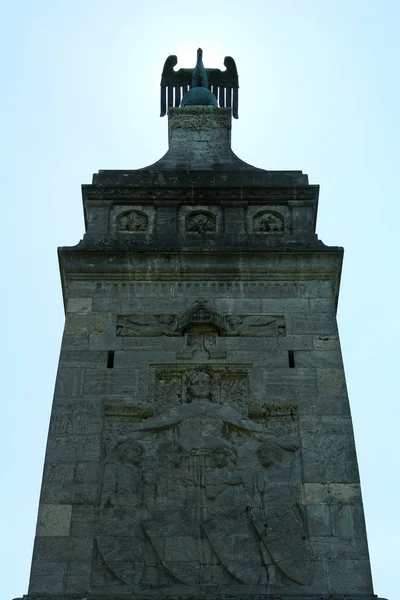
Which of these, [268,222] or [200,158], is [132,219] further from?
[200,158]

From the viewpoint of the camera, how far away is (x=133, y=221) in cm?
1998

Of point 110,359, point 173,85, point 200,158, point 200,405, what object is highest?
point 173,85

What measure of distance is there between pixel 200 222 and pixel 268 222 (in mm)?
1106

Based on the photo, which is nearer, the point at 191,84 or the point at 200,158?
the point at 200,158

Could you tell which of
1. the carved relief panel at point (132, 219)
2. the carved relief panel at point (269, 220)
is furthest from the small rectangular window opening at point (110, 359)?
the carved relief panel at point (269, 220)

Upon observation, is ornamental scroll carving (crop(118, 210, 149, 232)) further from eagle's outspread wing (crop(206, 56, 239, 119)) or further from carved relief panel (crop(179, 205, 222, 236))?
eagle's outspread wing (crop(206, 56, 239, 119))

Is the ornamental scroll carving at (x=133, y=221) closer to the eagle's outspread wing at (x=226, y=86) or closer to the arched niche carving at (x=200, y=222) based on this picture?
the arched niche carving at (x=200, y=222)

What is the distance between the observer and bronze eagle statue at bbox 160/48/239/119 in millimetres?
27252

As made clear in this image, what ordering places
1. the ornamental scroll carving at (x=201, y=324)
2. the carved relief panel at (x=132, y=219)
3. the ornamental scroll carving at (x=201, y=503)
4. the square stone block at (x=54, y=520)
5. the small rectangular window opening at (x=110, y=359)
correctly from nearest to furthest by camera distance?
the ornamental scroll carving at (x=201, y=503) < the square stone block at (x=54, y=520) < the small rectangular window opening at (x=110, y=359) < the ornamental scroll carving at (x=201, y=324) < the carved relief panel at (x=132, y=219)

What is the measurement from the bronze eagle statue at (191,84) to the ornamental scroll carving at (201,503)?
11.7 meters

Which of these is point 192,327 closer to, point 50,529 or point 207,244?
point 207,244

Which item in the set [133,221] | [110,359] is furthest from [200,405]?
[133,221]

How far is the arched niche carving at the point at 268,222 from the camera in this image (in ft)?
65.4

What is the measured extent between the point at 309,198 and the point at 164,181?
246cm
